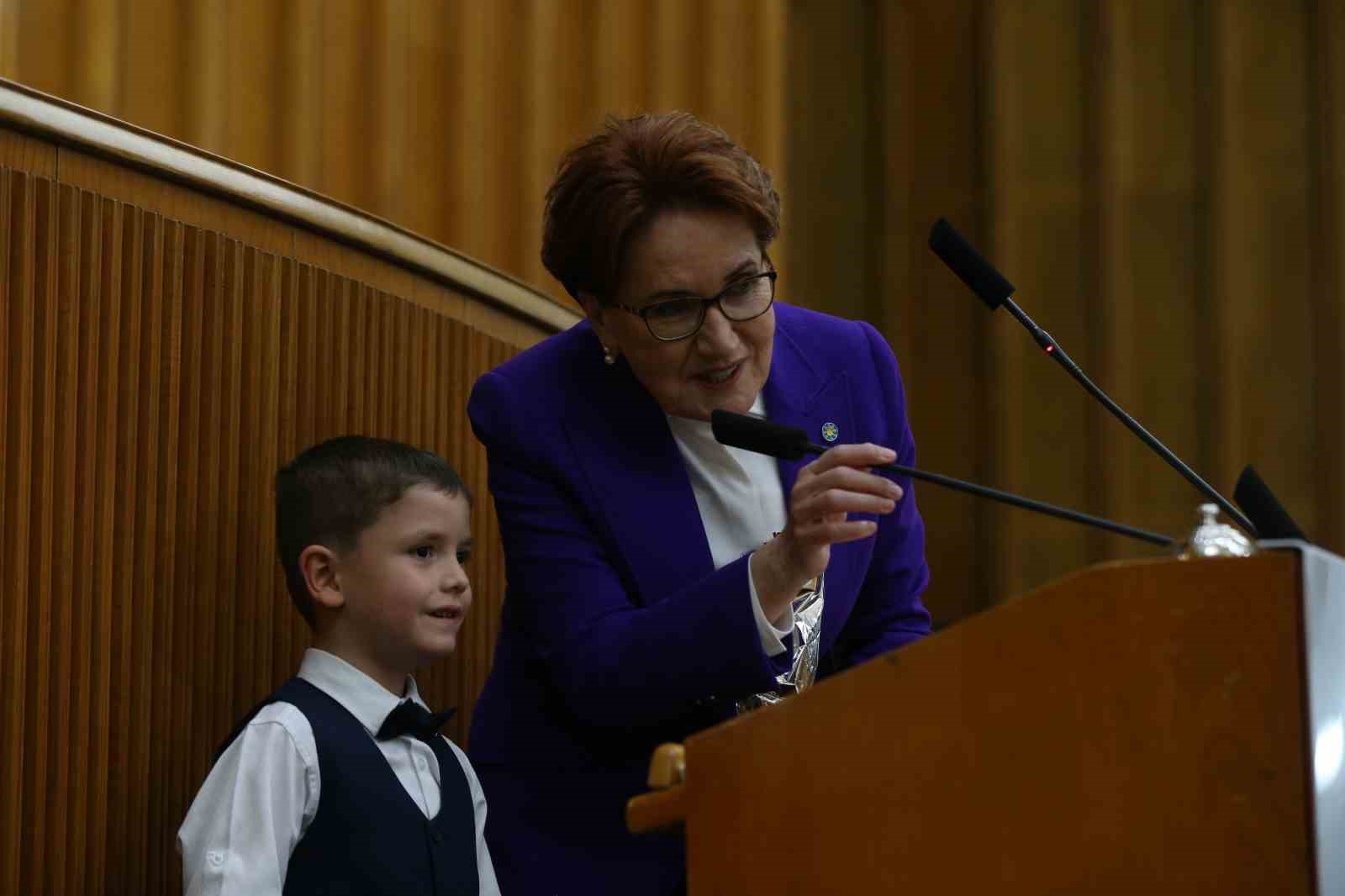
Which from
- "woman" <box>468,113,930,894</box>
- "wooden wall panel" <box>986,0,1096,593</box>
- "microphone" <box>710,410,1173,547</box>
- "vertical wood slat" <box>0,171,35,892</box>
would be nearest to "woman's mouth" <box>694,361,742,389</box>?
"woman" <box>468,113,930,894</box>

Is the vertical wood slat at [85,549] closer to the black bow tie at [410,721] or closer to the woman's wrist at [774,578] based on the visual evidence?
the black bow tie at [410,721]

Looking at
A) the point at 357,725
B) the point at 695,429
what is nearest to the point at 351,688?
the point at 357,725

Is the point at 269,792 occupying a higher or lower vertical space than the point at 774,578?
lower

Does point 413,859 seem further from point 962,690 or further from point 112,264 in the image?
point 962,690

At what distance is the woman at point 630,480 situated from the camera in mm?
1520

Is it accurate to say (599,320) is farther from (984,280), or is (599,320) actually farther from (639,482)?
(984,280)

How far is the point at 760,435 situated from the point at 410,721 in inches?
24.1

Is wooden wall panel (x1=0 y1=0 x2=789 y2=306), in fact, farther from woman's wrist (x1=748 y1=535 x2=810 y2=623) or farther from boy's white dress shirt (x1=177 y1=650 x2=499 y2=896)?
woman's wrist (x1=748 y1=535 x2=810 y2=623)

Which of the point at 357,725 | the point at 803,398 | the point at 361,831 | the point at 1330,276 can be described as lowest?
the point at 361,831

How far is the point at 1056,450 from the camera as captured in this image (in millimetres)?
3223

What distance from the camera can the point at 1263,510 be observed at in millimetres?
1305

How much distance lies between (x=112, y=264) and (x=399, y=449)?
1.19 ft

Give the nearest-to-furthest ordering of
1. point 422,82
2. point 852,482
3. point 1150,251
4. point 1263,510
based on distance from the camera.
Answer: point 852,482 → point 1263,510 → point 422,82 → point 1150,251

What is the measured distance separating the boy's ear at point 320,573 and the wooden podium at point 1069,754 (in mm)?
812
